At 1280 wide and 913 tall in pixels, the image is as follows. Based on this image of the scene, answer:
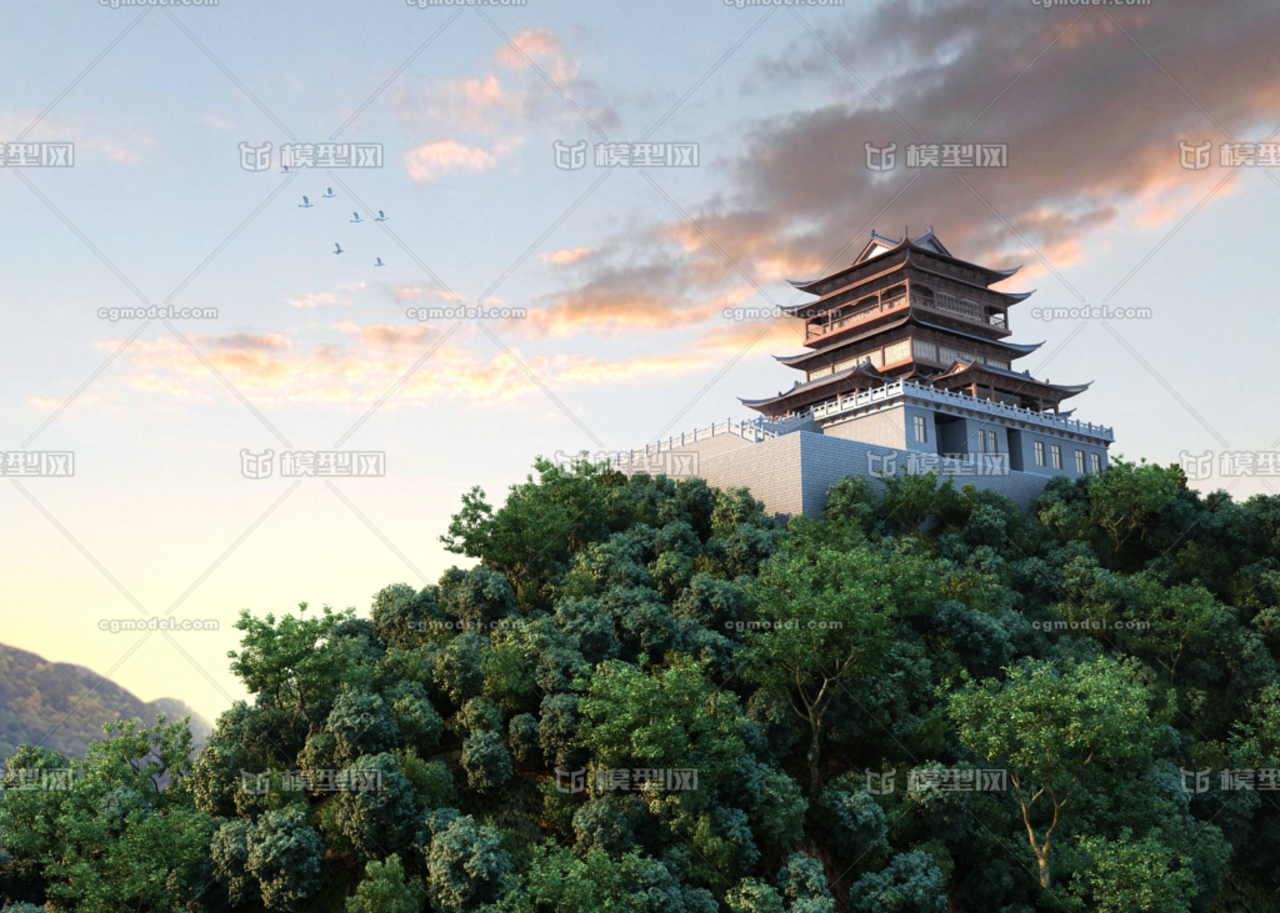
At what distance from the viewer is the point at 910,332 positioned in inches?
2138

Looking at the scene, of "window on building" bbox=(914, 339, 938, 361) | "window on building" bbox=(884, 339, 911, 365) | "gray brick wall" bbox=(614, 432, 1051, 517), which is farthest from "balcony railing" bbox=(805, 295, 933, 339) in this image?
"gray brick wall" bbox=(614, 432, 1051, 517)

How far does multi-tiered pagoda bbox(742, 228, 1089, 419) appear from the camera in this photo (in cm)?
5406

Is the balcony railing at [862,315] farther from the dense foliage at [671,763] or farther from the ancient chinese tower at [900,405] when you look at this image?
the dense foliage at [671,763]

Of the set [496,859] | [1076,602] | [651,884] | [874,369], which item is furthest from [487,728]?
[874,369]

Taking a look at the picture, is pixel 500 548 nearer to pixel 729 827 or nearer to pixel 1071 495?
pixel 729 827

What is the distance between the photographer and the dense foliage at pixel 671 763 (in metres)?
21.8

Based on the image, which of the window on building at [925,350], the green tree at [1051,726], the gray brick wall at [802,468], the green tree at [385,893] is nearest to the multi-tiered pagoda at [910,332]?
the window on building at [925,350]

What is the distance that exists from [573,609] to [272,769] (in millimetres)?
8831

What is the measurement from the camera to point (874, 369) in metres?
53.1

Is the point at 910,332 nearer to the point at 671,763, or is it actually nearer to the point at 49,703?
the point at 671,763

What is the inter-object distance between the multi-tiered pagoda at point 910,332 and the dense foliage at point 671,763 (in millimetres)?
22013

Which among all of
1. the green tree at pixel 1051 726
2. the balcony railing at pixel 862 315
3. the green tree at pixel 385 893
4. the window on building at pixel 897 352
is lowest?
the green tree at pixel 385 893

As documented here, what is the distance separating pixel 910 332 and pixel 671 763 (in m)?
37.5

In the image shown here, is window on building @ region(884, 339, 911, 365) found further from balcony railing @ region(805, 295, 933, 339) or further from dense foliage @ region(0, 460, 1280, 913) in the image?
dense foliage @ region(0, 460, 1280, 913)
